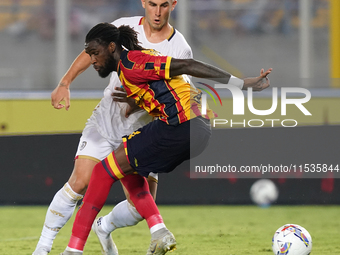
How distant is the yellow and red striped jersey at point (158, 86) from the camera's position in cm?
302

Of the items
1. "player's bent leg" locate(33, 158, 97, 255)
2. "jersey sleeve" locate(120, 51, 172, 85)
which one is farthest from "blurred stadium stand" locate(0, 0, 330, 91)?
"jersey sleeve" locate(120, 51, 172, 85)

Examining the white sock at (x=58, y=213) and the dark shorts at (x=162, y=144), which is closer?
the dark shorts at (x=162, y=144)

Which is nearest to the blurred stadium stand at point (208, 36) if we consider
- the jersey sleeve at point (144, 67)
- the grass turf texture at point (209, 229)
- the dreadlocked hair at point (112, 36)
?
the grass turf texture at point (209, 229)

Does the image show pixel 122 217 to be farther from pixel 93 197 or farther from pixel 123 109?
pixel 123 109

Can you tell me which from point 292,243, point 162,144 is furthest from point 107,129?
point 292,243

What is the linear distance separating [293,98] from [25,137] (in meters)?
3.24

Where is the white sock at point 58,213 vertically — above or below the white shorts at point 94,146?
below

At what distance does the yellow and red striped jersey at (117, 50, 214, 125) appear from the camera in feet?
9.89

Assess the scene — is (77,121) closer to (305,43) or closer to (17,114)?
(17,114)

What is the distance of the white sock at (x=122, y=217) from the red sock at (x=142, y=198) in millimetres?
293

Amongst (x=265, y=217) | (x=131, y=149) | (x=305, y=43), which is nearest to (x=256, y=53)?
(x=305, y=43)

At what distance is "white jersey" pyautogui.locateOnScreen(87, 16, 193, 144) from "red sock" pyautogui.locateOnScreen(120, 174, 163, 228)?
0.34 m

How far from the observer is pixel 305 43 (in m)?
7.03

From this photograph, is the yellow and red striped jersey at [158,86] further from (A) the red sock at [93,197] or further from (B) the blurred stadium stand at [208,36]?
(B) the blurred stadium stand at [208,36]
